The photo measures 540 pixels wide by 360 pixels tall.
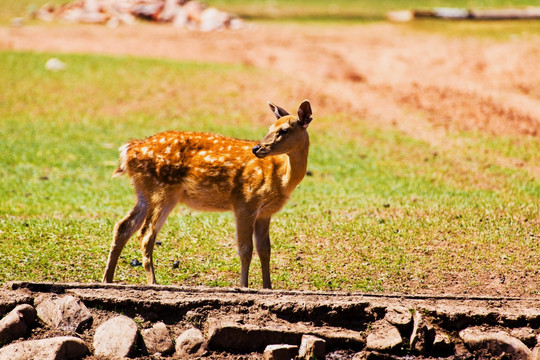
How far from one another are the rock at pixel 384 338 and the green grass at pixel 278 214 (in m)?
1.38

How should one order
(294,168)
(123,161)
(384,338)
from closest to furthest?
(384,338) < (294,168) < (123,161)

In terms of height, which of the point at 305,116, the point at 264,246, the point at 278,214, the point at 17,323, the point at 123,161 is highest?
the point at 305,116

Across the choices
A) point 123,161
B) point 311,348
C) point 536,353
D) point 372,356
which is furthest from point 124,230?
point 536,353

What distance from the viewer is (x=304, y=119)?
8.56 metres

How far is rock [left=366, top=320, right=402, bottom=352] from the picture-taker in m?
7.21

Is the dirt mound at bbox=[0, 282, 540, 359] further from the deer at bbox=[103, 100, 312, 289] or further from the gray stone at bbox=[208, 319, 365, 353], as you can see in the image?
the deer at bbox=[103, 100, 312, 289]

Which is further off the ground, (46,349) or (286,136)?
(286,136)

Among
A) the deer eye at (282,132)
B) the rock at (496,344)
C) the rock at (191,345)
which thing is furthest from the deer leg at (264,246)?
the rock at (496,344)

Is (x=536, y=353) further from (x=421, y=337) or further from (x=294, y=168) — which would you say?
(x=294, y=168)

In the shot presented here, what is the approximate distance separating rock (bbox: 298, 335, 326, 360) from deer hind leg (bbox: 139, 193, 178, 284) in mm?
2113

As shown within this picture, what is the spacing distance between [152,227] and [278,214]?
3.24 metres

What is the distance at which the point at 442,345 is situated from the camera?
7.26 metres

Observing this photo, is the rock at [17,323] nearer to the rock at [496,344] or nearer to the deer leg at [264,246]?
the deer leg at [264,246]

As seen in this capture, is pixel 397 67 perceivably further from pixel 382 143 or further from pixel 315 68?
pixel 382 143
